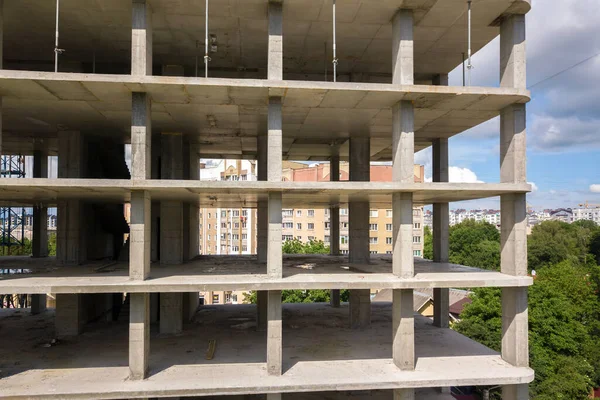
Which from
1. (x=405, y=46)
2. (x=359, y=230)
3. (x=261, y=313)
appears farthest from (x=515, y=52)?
(x=261, y=313)

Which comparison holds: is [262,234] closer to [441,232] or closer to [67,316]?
[441,232]

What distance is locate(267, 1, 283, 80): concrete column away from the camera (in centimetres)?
1357

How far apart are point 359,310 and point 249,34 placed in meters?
13.7

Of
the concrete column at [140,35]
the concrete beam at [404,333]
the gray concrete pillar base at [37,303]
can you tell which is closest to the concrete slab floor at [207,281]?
the concrete beam at [404,333]

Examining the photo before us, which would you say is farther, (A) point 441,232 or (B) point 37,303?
(B) point 37,303

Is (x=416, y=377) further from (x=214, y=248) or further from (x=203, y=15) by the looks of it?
(x=214, y=248)

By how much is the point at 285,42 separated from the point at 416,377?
14.0 m

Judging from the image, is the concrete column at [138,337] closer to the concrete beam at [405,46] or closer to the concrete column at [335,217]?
the concrete beam at [405,46]

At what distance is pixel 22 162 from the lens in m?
32.1

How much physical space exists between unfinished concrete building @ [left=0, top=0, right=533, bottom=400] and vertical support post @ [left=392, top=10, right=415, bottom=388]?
0.07m

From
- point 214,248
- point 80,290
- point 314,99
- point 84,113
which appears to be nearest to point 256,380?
point 80,290

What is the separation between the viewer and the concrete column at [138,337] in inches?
505

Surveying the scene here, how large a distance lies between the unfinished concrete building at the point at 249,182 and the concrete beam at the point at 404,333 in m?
0.07

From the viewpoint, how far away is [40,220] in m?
26.1
